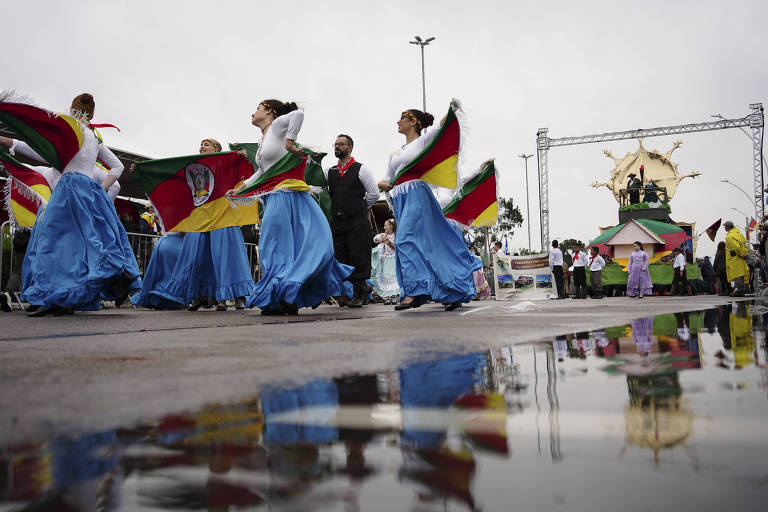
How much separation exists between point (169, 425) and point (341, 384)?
18.3 inches

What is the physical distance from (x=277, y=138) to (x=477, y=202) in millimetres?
3033

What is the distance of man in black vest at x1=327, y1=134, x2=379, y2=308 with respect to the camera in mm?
8562

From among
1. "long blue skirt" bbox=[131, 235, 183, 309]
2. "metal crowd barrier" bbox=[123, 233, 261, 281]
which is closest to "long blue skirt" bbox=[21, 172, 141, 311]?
"long blue skirt" bbox=[131, 235, 183, 309]

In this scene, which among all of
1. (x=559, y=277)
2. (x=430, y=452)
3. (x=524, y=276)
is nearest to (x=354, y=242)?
(x=430, y=452)

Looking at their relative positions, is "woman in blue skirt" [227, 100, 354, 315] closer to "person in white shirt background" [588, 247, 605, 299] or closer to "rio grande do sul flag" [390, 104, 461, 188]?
"rio grande do sul flag" [390, 104, 461, 188]

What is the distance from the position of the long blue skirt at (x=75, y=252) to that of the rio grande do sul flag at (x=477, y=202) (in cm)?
384

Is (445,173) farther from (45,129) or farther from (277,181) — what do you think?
(45,129)

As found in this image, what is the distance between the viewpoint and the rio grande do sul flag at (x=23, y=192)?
7555 mm

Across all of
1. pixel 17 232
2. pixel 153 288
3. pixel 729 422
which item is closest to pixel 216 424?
pixel 729 422

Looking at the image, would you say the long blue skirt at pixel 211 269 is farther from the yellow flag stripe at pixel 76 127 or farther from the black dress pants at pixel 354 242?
the yellow flag stripe at pixel 76 127

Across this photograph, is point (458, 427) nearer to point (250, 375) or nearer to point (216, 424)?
point (216, 424)

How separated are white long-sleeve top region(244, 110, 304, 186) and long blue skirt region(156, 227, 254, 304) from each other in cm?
149

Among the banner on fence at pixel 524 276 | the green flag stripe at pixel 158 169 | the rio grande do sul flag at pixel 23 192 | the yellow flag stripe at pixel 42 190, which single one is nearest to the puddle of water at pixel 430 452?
→ the green flag stripe at pixel 158 169

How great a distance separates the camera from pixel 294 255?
19.3ft
